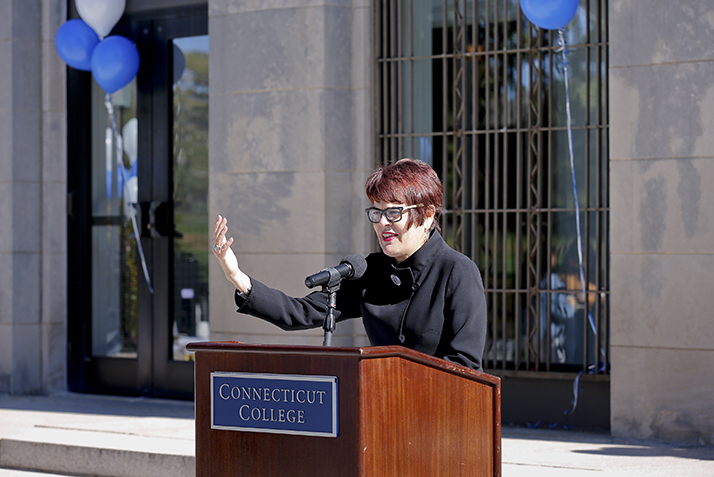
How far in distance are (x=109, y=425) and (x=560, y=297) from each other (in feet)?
12.0

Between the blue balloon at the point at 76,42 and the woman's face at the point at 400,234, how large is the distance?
5.86 m

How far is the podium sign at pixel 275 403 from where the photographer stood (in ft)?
7.60

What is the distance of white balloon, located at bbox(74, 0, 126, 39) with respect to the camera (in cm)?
791

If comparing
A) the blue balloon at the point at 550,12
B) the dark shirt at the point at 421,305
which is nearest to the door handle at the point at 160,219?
the blue balloon at the point at 550,12

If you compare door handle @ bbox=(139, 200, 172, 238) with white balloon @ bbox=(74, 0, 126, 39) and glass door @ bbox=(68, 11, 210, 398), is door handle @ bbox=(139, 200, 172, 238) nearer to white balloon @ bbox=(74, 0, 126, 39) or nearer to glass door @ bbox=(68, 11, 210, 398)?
glass door @ bbox=(68, 11, 210, 398)

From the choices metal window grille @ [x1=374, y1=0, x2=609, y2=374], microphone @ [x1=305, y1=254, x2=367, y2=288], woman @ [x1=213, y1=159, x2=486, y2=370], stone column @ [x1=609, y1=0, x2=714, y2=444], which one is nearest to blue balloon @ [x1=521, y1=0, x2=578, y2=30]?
stone column @ [x1=609, y1=0, x2=714, y2=444]

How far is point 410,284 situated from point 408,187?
1.15ft

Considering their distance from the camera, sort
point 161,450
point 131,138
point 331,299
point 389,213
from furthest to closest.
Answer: point 131,138
point 161,450
point 389,213
point 331,299

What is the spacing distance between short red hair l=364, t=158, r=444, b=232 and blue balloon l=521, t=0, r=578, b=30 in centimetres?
365

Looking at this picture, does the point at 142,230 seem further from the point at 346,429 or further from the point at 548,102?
the point at 346,429

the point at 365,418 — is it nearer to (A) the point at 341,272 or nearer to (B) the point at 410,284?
(A) the point at 341,272

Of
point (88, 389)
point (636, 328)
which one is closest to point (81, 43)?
point (88, 389)

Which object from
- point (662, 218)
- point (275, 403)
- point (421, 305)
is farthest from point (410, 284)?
point (662, 218)

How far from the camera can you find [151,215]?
8.28m
